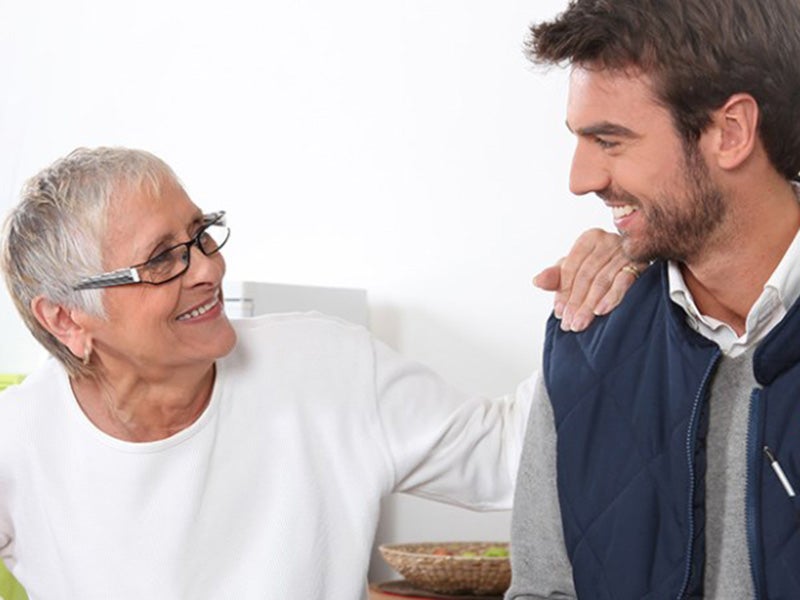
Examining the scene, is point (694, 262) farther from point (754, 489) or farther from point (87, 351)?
point (87, 351)

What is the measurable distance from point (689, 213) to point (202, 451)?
2.71 ft

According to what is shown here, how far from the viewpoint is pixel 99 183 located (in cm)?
208

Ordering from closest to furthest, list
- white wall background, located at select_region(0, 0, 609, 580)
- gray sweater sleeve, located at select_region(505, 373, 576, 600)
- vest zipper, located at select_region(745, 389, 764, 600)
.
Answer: vest zipper, located at select_region(745, 389, 764, 600)
gray sweater sleeve, located at select_region(505, 373, 576, 600)
white wall background, located at select_region(0, 0, 609, 580)

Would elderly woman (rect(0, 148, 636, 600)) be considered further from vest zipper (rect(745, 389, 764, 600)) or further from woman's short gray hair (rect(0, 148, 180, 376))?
vest zipper (rect(745, 389, 764, 600))

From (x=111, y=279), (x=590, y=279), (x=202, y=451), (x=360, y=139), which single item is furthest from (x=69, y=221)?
(x=360, y=139)

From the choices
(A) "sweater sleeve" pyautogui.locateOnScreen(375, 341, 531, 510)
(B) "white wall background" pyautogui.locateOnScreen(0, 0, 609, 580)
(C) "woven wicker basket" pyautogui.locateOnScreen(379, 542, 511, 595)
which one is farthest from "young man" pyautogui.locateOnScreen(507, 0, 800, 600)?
(B) "white wall background" pyautogui.locateOnScreen(0, 0, 609, 580)

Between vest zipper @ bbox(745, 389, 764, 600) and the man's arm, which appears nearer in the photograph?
vest zipper @ bbox(745, 389, 764, 600)

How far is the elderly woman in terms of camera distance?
6.98ft

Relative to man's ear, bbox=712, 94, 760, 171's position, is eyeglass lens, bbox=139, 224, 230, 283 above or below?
below

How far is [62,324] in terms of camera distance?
7.07ft

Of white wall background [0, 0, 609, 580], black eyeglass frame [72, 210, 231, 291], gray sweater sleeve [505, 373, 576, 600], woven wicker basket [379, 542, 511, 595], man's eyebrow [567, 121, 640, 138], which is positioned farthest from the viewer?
white wall background [0, 0, 609, 580]

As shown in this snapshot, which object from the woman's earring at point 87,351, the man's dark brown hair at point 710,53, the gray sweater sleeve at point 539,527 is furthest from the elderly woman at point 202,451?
the man's dark brown hair at point 710,53

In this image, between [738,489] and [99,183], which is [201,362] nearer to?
[99,183]

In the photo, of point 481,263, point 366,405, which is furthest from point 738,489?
point 481,263
